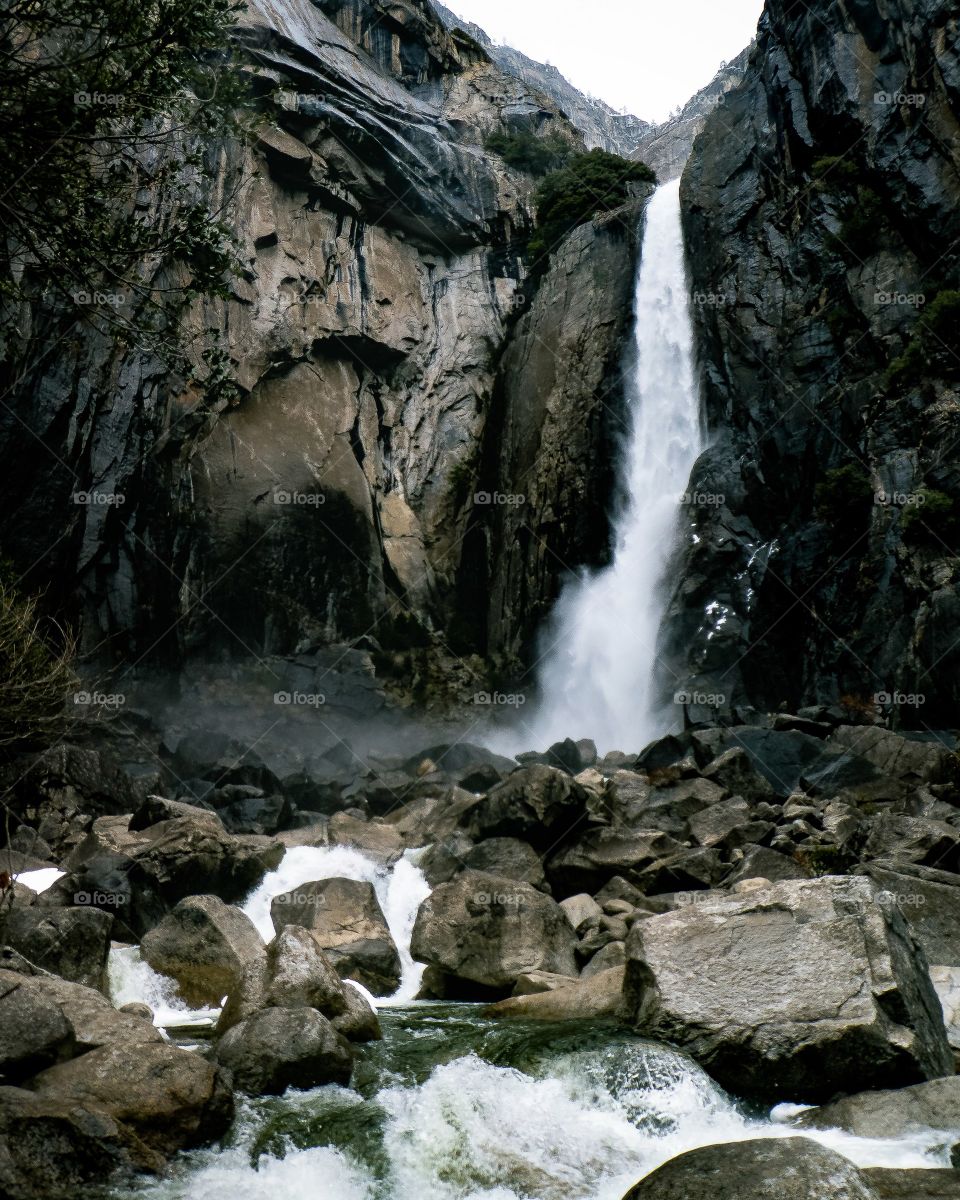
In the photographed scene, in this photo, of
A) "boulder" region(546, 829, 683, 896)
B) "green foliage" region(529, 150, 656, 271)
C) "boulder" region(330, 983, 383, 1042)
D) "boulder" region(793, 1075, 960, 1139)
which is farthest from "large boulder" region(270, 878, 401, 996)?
"green foliage" region(529, 150, 656, 271)

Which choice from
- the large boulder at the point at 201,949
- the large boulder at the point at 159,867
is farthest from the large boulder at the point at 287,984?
the large boulder at the point at 159,867

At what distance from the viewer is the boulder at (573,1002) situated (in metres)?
8.77

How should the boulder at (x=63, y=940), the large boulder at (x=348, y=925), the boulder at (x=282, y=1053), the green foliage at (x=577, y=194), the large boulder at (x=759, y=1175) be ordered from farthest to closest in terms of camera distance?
the green foliage at (x=577, y=194) → the large boulder at (x=348, y=925) → the boulder at (x=63, y=940) → the boulder at (x=282, y=1053) → the large boulder at (x=759, y=1175)

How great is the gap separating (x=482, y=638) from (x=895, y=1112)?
25319mm

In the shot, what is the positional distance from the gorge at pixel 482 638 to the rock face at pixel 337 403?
0.16 m

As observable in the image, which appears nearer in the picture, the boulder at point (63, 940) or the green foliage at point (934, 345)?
the boulder at point (63, 940)

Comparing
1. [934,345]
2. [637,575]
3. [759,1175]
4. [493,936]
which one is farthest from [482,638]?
[759,1175]

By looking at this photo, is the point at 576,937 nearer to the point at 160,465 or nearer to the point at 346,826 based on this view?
the point at 346,826

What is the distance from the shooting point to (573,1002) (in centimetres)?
898

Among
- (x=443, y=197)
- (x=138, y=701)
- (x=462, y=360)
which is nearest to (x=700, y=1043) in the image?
(x=138, y=701)

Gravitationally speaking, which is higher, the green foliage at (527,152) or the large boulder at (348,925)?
the green foliage at (527,152)

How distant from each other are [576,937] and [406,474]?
22972 mm

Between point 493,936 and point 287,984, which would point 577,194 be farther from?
point 287,984

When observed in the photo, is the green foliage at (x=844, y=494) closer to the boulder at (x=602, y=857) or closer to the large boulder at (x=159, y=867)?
the boulder at (x=602, y=857)
